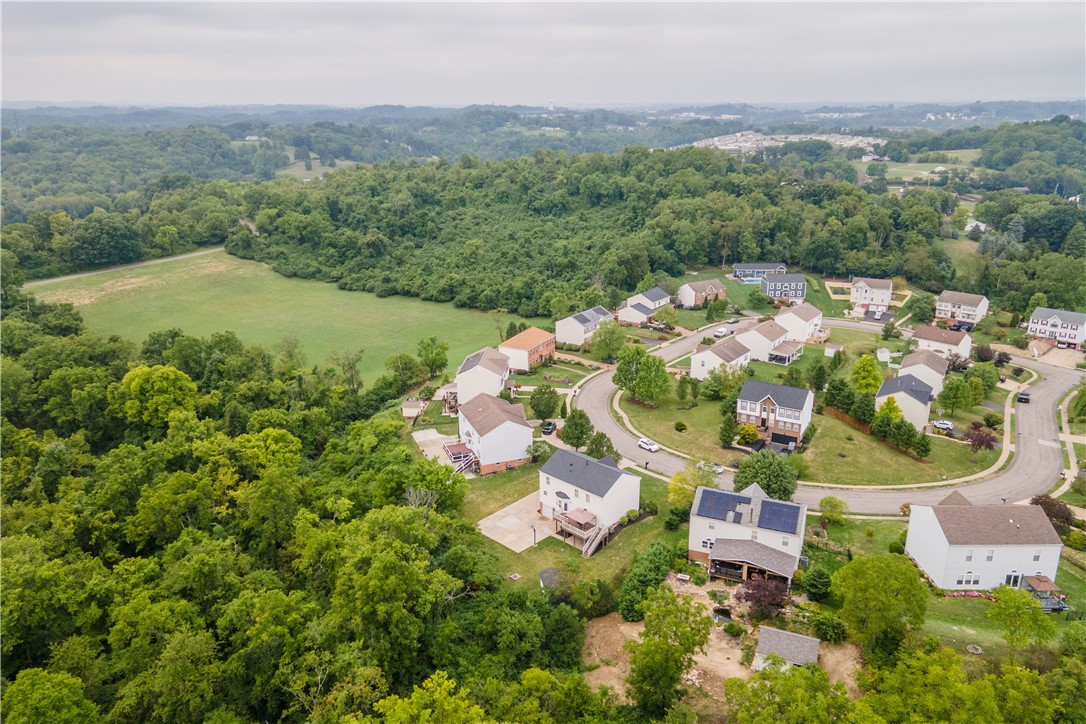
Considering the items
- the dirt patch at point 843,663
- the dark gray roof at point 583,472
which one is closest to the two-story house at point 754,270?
the dark gray roof at point 583,472

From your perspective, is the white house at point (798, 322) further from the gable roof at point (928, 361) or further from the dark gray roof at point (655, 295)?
the dark gray roof at point (655, 295)

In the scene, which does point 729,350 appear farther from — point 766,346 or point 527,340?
point 527,340

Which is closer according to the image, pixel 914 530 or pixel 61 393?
pixel 914 530

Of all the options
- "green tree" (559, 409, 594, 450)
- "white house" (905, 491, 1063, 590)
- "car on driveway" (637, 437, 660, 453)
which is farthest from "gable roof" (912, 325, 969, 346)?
"green tree" (559, 409, 594, 450)

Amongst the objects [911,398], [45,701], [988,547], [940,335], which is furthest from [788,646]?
[940,335]

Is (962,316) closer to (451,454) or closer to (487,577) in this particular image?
(451,454)

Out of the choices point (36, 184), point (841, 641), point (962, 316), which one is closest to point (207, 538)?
point (841, 641)
